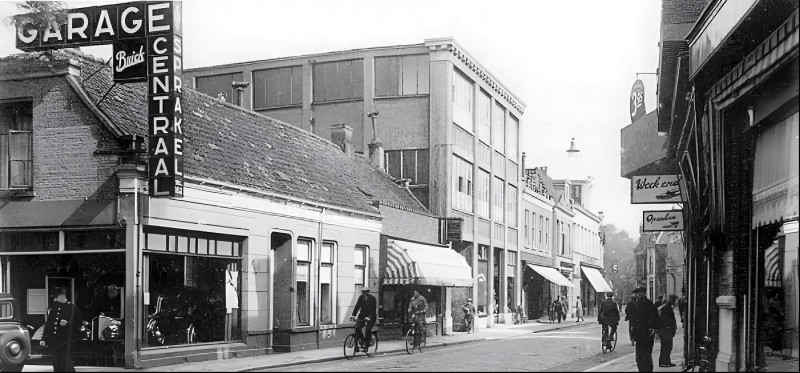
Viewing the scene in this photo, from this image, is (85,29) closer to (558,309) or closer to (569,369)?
(569,369)

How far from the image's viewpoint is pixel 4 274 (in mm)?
18375

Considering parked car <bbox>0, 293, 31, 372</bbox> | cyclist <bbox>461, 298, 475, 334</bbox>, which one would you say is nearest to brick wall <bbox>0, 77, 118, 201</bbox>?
parked car <bbox>0, 293, 31, 372</bbox>

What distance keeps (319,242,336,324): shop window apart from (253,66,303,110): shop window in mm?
14170

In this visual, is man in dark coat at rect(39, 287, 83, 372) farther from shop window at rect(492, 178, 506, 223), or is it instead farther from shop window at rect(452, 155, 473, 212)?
shop window at rect(492, 178, 506, 223)

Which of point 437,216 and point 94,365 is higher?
point 437,216

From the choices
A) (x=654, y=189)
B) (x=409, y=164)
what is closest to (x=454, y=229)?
(x=409, y=164)

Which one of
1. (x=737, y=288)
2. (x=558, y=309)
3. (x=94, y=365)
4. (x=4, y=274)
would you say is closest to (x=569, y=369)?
(x=737, y=288)

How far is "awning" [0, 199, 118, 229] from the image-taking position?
17938 millimetres

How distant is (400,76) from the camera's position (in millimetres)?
37219

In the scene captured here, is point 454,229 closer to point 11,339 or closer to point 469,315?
point 469,315

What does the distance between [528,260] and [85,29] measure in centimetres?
3571

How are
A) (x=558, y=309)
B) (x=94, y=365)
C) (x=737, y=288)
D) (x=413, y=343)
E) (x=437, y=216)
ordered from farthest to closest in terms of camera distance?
(x=558, y=309) → (x=437, y=216) → (x=413, y=343) → (x=94, y=365) → (x=737, y=288)

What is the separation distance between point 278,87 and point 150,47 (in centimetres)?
2085

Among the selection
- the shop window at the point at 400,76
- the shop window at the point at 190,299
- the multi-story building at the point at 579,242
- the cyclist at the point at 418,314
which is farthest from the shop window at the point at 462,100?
the multi-story building at the point at 579,242
